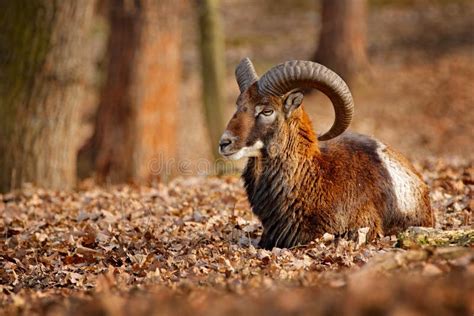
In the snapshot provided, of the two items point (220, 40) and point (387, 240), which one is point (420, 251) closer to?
point (387, 240)

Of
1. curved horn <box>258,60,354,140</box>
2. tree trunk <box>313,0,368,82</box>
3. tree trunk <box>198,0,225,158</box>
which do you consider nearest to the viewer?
curved horn <box>258,60,354,140</box>

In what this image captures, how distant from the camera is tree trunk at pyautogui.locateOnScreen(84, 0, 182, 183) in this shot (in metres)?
15.4

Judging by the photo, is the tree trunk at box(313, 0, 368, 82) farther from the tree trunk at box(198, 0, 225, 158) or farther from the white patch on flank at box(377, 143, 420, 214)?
the white patch on flank at box(377, 143, 420, 214)

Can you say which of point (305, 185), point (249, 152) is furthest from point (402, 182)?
point (249, 152)

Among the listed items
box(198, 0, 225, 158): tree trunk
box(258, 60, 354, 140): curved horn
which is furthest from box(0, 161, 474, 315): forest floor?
box(198, 0, 225, 158): tree trunk

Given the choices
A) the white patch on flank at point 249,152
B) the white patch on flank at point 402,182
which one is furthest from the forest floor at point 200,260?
the white patch on flank at point 249,152

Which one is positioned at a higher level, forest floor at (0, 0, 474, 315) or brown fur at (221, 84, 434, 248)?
brown fur at (221, 84, 434, 248)

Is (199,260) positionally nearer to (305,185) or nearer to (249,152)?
(249,152)

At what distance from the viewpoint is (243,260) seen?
741 cm

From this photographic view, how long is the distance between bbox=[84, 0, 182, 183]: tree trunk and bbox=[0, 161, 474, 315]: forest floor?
2166 millimetres

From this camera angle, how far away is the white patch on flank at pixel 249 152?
8.41 metres

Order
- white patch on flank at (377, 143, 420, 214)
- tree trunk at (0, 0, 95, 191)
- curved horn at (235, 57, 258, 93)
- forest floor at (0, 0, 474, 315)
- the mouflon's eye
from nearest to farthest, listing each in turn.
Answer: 1. forest floor at (0, 0, 474, 315)
2. the mouflon's eye
3. white patch on flank at (377, 143, 420, 214)
4. curved horn at (235, 57, 258, 93)
5. tree trunk at (0, 0, 95, 191)

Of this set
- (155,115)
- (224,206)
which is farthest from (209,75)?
(224,206)

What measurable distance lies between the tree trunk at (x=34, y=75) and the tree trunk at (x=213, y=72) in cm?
676
